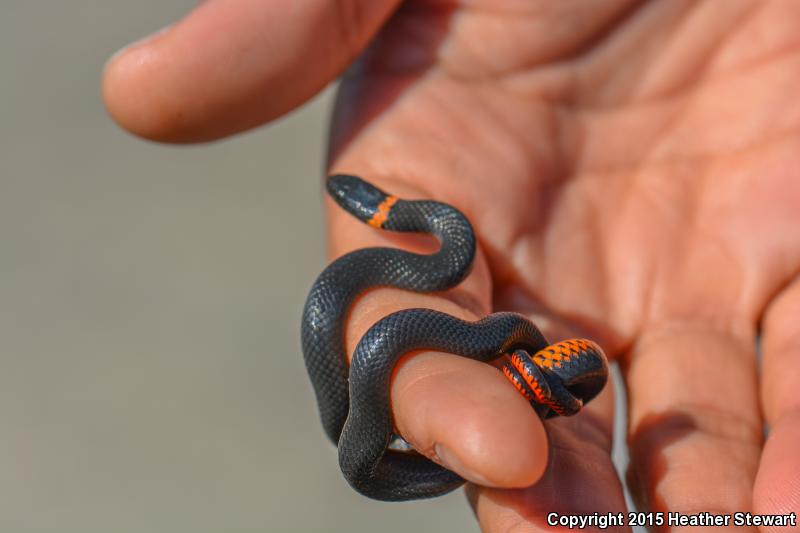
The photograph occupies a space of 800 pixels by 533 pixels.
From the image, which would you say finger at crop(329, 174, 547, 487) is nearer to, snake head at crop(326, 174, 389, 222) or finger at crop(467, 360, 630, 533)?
finger at crop(467, 360, 630, 533)

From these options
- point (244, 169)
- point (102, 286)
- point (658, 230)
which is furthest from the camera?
point (244, 169)

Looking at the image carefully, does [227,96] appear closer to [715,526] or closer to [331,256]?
[331,256]

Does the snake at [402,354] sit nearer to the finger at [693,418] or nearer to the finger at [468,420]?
the finger at [468,420]

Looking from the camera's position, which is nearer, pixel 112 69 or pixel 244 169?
pixel 112 69

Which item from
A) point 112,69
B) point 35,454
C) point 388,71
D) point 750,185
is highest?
point 112,69

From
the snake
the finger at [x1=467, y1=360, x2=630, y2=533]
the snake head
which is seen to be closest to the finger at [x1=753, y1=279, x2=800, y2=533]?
the finger at [x1=467, y1=360, x2=630, y2=533]

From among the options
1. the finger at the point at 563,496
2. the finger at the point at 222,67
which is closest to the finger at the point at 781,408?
the finger at the point at 563,496

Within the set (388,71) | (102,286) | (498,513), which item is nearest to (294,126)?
(102,286)

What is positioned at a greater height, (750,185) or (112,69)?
(112,69)
